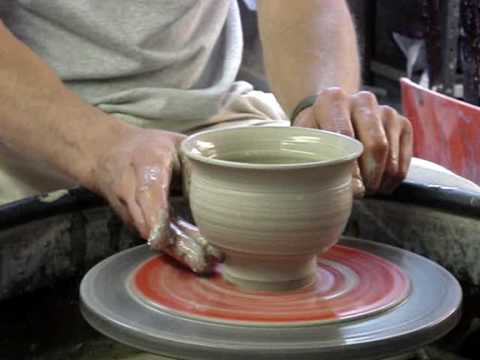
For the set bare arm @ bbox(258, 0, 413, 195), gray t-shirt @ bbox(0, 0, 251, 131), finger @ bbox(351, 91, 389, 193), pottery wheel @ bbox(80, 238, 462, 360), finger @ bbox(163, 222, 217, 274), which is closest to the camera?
pottery wheel @ bbox(80, 238, 462, 360)

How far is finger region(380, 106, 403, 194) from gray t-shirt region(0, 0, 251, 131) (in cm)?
33

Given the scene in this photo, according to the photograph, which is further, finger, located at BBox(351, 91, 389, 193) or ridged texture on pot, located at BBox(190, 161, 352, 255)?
finger, located at BBox(351, 91, 389, 193)

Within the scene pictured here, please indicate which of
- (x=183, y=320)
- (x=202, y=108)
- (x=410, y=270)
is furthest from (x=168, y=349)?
(x=202, y=108)

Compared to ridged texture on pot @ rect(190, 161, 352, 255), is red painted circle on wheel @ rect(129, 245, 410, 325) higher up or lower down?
lower down

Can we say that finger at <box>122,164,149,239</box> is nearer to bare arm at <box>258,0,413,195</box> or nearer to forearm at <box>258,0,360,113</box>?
bare arm at <box>258,0,413,195</box>

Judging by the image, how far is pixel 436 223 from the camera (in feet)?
3.73

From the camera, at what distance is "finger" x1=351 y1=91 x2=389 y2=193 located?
1.11 m

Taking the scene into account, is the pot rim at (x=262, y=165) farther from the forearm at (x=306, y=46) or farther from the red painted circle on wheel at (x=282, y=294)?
the forearm at (x=306, y=46)

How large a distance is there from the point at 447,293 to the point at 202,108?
565 millimetres

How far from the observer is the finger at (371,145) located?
1105 millimetres

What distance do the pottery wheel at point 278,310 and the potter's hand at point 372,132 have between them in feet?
0.41

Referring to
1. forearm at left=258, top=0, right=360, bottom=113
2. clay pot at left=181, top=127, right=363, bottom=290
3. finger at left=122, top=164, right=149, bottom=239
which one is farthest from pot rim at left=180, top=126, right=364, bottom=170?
forearm at left=258, top=0, right=360, bottom=113

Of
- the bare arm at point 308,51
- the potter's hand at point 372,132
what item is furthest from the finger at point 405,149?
the bare arm at point 308,51

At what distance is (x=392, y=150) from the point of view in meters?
1.13
